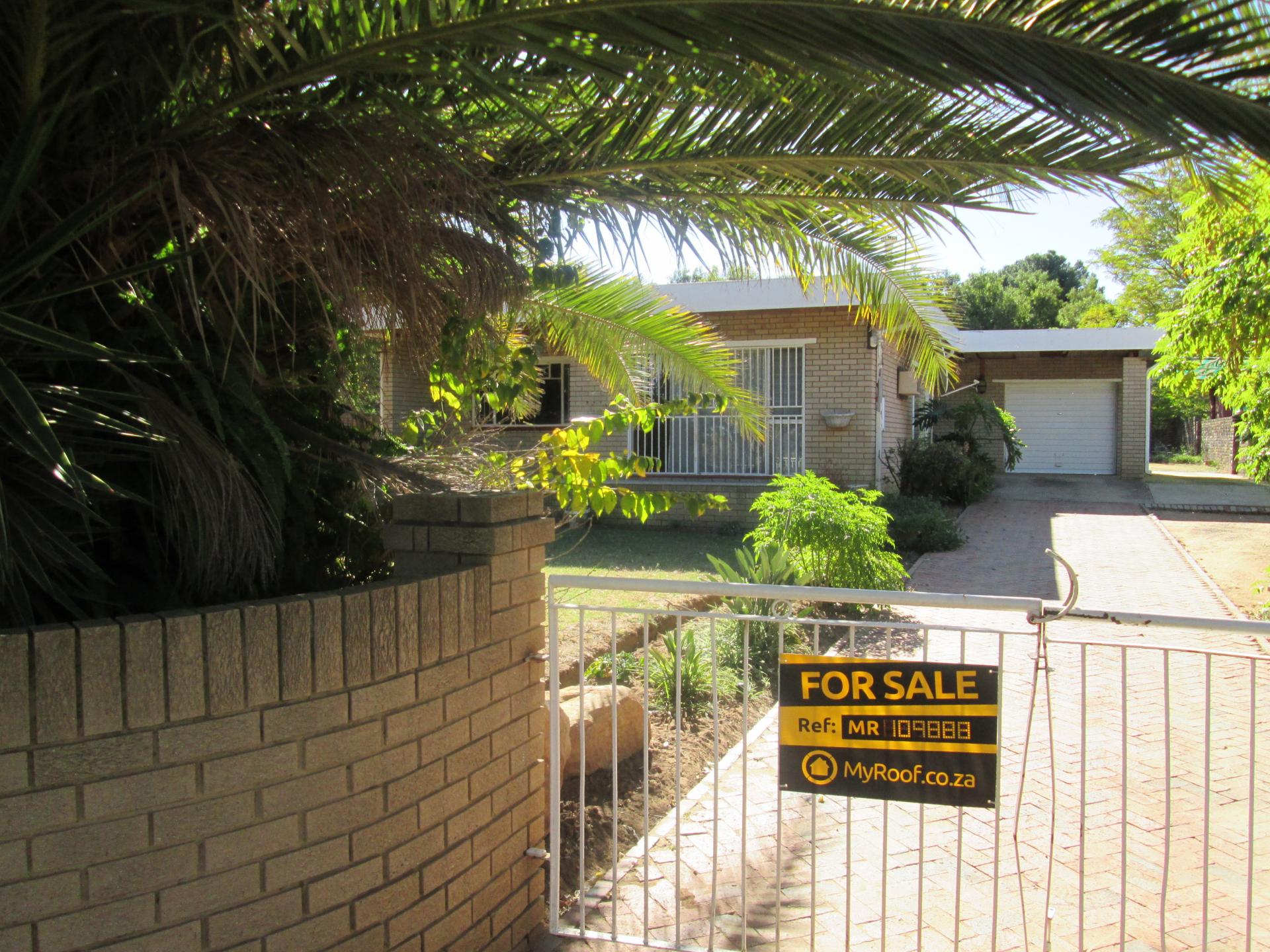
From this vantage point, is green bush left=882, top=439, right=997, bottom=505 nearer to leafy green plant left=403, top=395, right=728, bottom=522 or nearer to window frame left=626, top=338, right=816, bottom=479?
window frame left=626, top=338, right=816, bottom=479

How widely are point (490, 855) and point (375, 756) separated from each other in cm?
72

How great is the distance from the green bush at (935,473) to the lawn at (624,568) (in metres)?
4.29

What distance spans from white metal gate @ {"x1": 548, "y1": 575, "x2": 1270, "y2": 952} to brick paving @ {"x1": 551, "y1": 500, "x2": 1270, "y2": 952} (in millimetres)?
12

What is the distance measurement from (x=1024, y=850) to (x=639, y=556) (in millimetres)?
7311

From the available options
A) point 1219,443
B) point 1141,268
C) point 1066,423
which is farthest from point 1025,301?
point 1066,423

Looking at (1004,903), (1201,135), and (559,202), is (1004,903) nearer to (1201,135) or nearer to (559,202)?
(1201,135)

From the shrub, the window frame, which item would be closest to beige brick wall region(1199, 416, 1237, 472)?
the window frame

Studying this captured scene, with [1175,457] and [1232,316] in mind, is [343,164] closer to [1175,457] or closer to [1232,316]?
[1232,316]

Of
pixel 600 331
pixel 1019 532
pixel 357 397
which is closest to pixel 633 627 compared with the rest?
pixel 600 331

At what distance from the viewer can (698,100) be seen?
3.22 m

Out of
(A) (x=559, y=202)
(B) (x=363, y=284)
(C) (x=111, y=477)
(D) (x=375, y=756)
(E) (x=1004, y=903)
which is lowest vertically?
(E) (x=1004, y=903)

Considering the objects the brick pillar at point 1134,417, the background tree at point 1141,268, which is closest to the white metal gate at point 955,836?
the brick pillar at point 1134,417

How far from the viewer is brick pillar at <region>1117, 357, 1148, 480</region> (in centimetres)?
2062

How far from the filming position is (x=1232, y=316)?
313 inches
